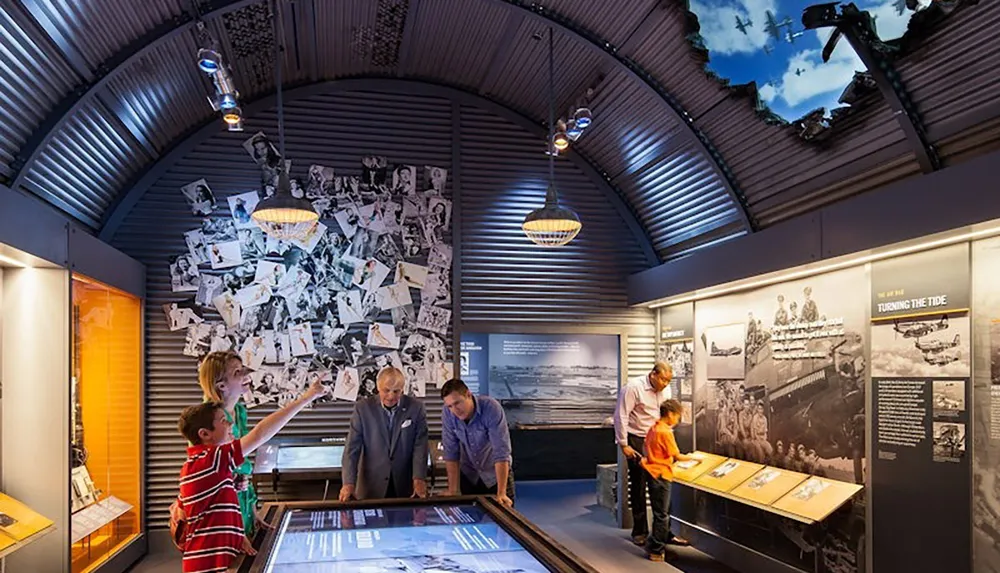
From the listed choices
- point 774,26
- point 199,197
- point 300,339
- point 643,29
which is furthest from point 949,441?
point 199,197

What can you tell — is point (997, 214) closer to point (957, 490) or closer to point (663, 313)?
point (957, 490)

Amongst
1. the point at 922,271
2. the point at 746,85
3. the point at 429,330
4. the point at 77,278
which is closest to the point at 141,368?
Result: the point at 77,278

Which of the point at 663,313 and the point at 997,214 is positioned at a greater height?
the point at 997,214

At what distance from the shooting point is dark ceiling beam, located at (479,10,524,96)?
23.7 feet

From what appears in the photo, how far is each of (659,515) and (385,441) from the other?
134 inches

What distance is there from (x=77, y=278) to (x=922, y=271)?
20.8 ft

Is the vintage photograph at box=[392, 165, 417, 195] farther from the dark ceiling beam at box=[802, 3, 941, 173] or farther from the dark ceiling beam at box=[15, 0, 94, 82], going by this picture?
the dark ceiling beam at box=[802, 3, 941, 173]

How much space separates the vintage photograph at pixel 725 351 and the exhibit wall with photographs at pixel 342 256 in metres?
1.56

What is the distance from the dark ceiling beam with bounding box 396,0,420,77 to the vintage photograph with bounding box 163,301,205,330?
3423mm

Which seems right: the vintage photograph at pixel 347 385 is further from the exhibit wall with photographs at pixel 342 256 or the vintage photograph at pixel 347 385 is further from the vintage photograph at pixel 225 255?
the vintage photograph at pixel 225 255

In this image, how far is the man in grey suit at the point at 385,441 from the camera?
523 centimetres

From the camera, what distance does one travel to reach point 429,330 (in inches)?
331

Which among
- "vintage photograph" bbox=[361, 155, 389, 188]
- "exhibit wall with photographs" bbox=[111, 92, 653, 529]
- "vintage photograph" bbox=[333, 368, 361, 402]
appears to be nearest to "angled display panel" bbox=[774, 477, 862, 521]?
"exhibit wall with photographs" bbox=[111, 92, 653, 529]

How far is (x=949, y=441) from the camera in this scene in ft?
16.1
